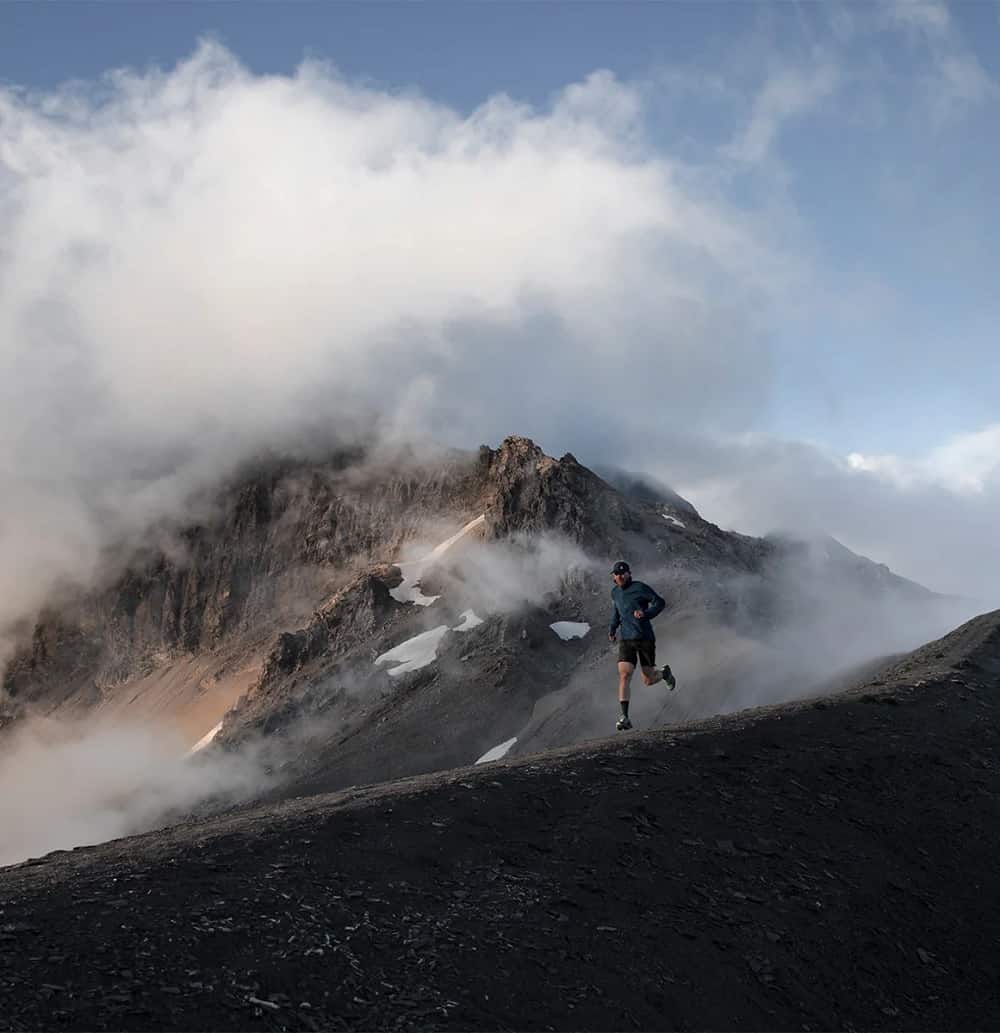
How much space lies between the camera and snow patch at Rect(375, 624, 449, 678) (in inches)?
2603

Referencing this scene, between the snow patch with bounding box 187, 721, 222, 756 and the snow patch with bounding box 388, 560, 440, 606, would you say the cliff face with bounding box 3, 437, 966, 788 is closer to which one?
the snow patch with bounding box 388, 560, 440, 606

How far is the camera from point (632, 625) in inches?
702

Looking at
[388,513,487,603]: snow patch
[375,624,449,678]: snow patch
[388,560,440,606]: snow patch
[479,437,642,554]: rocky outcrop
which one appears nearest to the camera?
[375,624,449,678]: snow patch

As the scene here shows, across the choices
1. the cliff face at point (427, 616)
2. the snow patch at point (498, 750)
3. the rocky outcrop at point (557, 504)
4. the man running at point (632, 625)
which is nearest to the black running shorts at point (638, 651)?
the man running at point (632, 625)

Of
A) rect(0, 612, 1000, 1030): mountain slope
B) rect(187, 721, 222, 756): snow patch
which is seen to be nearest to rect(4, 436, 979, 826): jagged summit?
rect(187, 721, 222, 756): snow patch

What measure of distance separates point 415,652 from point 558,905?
59.8 metres

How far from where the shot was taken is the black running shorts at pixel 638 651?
17938 millimetres

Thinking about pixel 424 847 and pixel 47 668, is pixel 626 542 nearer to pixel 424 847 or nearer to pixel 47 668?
pixel 424 847

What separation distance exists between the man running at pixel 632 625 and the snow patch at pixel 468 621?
50.4 m

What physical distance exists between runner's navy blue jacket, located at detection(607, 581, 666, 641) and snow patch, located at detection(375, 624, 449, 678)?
48.4 m

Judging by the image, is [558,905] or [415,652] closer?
[558,905]

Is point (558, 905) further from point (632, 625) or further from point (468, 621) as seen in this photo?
point (468, 621)

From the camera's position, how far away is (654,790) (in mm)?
12078

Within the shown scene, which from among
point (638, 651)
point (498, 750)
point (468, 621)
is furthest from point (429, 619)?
point (638, 651)
